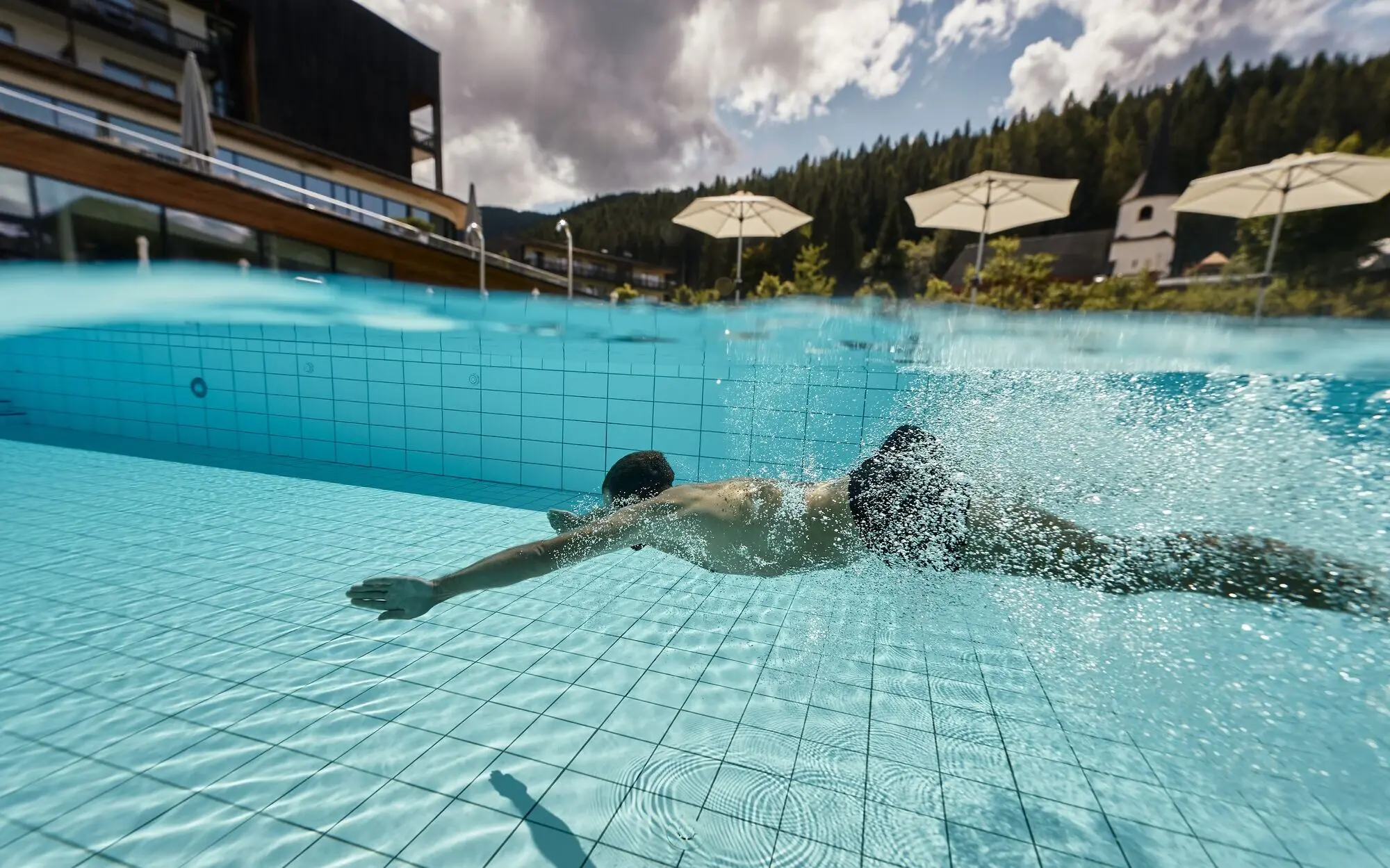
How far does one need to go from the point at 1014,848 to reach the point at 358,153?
95.8ft

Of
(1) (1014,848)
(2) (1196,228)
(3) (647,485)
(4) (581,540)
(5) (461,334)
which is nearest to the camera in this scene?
(1) (1014,848)

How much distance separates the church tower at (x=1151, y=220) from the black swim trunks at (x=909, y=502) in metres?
56.6

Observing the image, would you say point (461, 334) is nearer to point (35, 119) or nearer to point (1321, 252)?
point (35, 119)

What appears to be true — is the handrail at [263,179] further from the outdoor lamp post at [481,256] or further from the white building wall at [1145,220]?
the white building wall at [1145,220]

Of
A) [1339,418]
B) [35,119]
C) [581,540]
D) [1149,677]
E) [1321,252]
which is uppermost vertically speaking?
[1321,252]

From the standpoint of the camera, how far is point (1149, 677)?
3703mm

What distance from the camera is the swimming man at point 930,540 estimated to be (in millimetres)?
3031

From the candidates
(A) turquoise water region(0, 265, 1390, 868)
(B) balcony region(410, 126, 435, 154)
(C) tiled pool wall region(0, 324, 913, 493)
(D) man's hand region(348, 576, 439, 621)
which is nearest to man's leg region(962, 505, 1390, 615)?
(A) turquoise water region(0, 265, 1390, 868)

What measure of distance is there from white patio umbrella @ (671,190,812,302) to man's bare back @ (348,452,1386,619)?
8.18m

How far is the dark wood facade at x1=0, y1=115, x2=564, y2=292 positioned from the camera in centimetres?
992

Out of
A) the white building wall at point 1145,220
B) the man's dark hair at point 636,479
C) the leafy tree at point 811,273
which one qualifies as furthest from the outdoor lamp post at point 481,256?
the white building wall at point 1145,220

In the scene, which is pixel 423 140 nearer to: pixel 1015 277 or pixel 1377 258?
pixel 1015 277

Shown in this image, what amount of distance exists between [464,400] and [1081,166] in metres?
68.1

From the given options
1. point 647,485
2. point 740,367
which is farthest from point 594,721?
point 740,367
